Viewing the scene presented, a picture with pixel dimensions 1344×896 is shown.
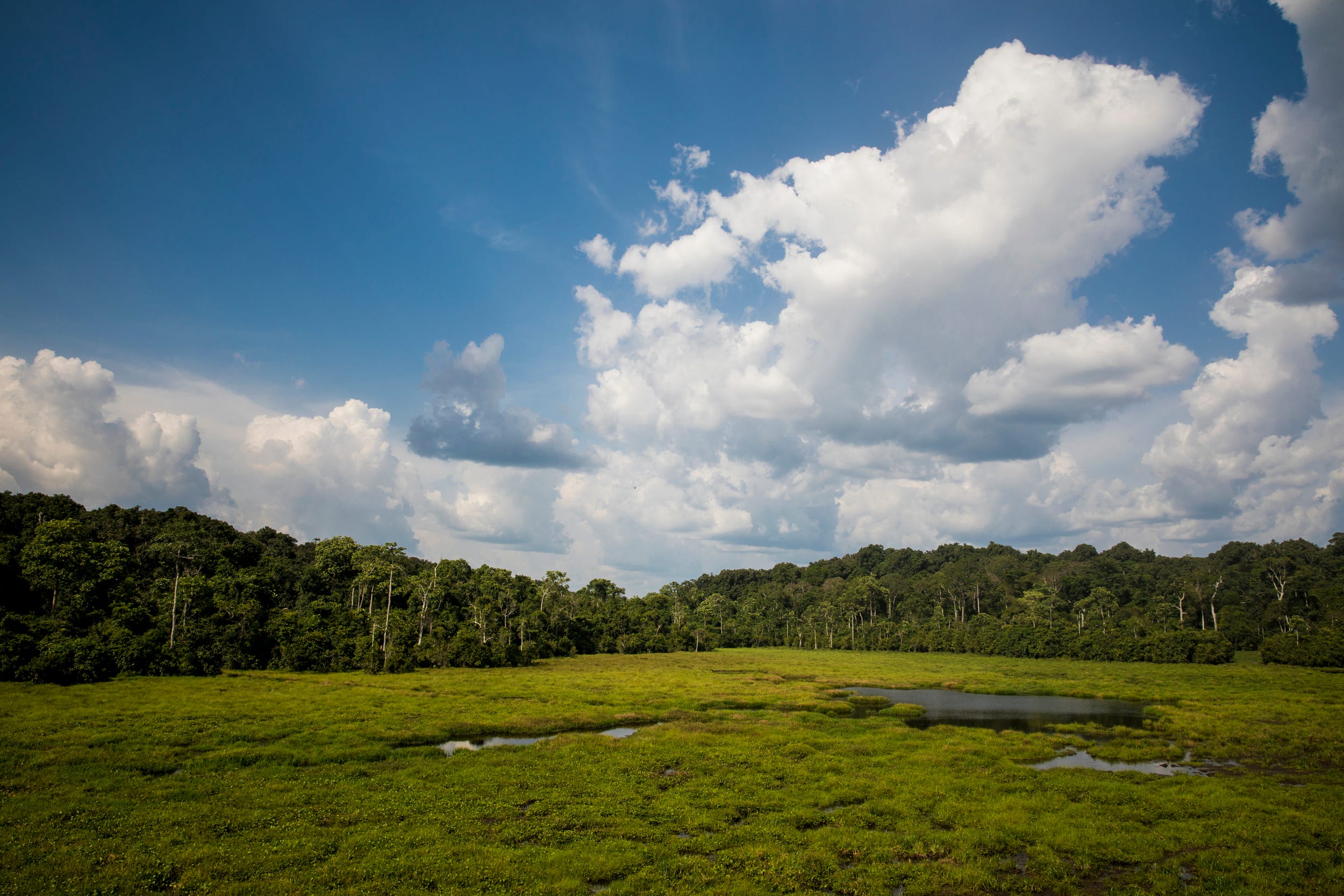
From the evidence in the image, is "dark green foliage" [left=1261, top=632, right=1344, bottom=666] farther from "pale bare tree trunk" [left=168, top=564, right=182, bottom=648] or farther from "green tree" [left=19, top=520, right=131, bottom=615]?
"green tree" [left=19, top=520, right=131, bottom=615]

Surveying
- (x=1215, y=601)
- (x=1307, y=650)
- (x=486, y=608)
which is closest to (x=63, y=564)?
(x=486, y=608)

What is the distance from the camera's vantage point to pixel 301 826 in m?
21.1

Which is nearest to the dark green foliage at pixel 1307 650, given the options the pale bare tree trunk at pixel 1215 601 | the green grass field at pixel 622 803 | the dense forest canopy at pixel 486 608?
the dense forest canopy at pixel 486 608

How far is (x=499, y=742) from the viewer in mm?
36500

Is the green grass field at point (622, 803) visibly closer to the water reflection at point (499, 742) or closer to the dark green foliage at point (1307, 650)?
the water reflection at point (499, 742)

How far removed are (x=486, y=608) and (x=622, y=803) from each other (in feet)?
221

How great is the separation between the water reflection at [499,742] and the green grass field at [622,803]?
96cm

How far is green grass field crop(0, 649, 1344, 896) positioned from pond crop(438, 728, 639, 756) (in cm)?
96

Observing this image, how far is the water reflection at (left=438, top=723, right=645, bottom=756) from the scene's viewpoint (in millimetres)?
→ 34656

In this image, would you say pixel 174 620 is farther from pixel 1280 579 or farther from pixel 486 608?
pixel 1280 579

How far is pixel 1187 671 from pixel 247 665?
109291mm

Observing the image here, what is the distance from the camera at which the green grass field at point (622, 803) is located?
1834 cm

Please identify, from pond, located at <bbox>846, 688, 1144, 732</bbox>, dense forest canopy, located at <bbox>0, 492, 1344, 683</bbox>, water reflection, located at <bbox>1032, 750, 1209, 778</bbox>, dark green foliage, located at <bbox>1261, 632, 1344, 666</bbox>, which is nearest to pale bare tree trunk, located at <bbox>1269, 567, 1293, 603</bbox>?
dense forest canopy, located at <bbox>0, 492, 1344, 683</bbox>

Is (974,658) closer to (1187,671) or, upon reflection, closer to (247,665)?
(1187,671)
